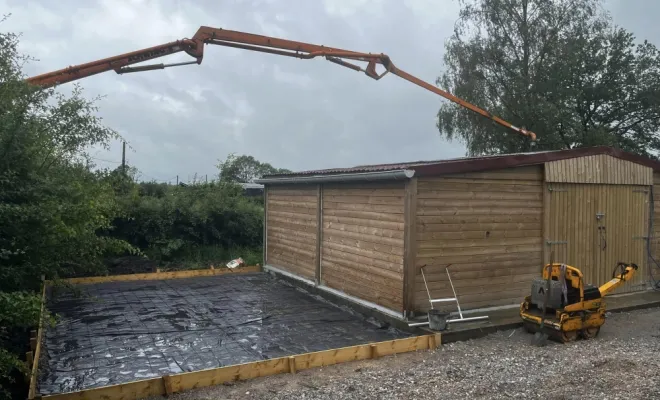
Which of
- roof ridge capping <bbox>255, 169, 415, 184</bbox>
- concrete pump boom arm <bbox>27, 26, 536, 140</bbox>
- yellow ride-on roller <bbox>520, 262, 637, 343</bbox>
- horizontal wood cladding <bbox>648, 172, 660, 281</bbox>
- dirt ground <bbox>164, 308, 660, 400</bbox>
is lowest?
dirt ground <bbox>164, 308, 660, 400</bbox>

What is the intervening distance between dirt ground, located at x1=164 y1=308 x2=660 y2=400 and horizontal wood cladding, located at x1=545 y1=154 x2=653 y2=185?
307 cm

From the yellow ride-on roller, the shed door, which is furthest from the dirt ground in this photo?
the shed door

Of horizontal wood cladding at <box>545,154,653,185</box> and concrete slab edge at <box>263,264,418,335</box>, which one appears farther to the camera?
horizontal wood cladding at <box>545,154,653,185</box>

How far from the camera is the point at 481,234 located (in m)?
8.23

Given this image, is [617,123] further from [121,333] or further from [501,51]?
[121,333]

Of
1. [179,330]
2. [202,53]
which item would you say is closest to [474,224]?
[179,330]

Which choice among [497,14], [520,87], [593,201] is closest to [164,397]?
[593,201]

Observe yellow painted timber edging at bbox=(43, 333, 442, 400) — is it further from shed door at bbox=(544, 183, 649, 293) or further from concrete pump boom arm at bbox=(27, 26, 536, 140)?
concrete pump boom arm at bbox=(27, 26, 536, 140)

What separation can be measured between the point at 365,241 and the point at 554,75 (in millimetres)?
16926

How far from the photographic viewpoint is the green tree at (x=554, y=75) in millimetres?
21625

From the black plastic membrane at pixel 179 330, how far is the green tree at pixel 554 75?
15.3 m

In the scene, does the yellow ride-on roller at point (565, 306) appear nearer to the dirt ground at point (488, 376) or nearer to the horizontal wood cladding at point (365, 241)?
the dirt ground at point (488, 376)

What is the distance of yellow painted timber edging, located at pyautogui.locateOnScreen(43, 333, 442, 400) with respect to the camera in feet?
16.4

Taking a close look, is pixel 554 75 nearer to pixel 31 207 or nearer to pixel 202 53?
pixel 202 53
